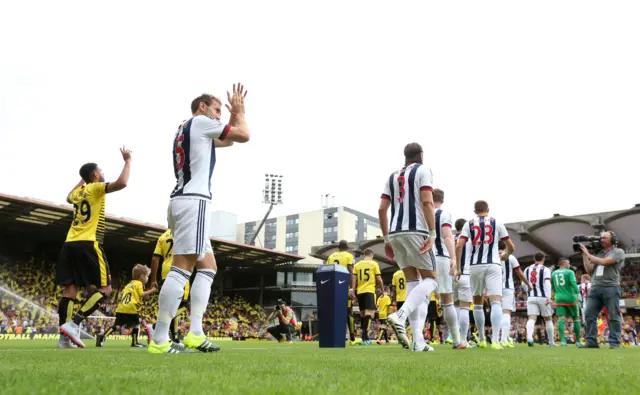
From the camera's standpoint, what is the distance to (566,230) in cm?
3058

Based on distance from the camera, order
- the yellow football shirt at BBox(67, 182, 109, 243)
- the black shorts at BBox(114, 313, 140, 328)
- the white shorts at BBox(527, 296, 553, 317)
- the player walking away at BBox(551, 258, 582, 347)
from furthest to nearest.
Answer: the white shorts at BBox(527, 296, 553, 317)
the player walking away at BBox(551, 258, 582, 347)
the black shorts at BBox(114, 313, 140, 328)
the yellow football shirt at BBox(67, 182, 109, 243)

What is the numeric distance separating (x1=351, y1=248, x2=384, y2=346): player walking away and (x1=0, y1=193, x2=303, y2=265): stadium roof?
18.0 m

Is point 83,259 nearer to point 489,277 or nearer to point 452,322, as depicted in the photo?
point 452,322

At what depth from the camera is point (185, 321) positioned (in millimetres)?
31281

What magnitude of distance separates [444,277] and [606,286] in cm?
282

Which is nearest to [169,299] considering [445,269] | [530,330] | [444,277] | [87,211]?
[87,211]

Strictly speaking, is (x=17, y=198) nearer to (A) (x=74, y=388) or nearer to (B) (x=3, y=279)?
(B) (x=3, y=279)

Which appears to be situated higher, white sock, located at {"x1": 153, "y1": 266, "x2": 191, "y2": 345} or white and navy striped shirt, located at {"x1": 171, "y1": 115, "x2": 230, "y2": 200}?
white and navy striped shirt, located at {"x1": 171, "y1": 115, "x2": 230, "y2": 200}

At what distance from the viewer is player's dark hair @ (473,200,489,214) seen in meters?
7.71

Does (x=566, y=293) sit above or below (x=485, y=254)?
below

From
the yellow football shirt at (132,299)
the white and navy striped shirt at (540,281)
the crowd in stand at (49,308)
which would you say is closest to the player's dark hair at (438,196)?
the yellow football shirt at (132,299)

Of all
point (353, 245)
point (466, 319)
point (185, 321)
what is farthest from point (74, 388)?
point (353, 245)

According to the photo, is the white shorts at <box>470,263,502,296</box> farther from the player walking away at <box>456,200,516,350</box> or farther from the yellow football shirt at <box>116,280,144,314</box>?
the yellow football shirt at <box>116,280,144,314</box>

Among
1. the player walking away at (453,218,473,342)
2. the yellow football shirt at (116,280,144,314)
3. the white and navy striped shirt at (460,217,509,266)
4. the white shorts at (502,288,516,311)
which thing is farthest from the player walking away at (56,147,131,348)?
the white shorts at (502,288,516,311)
